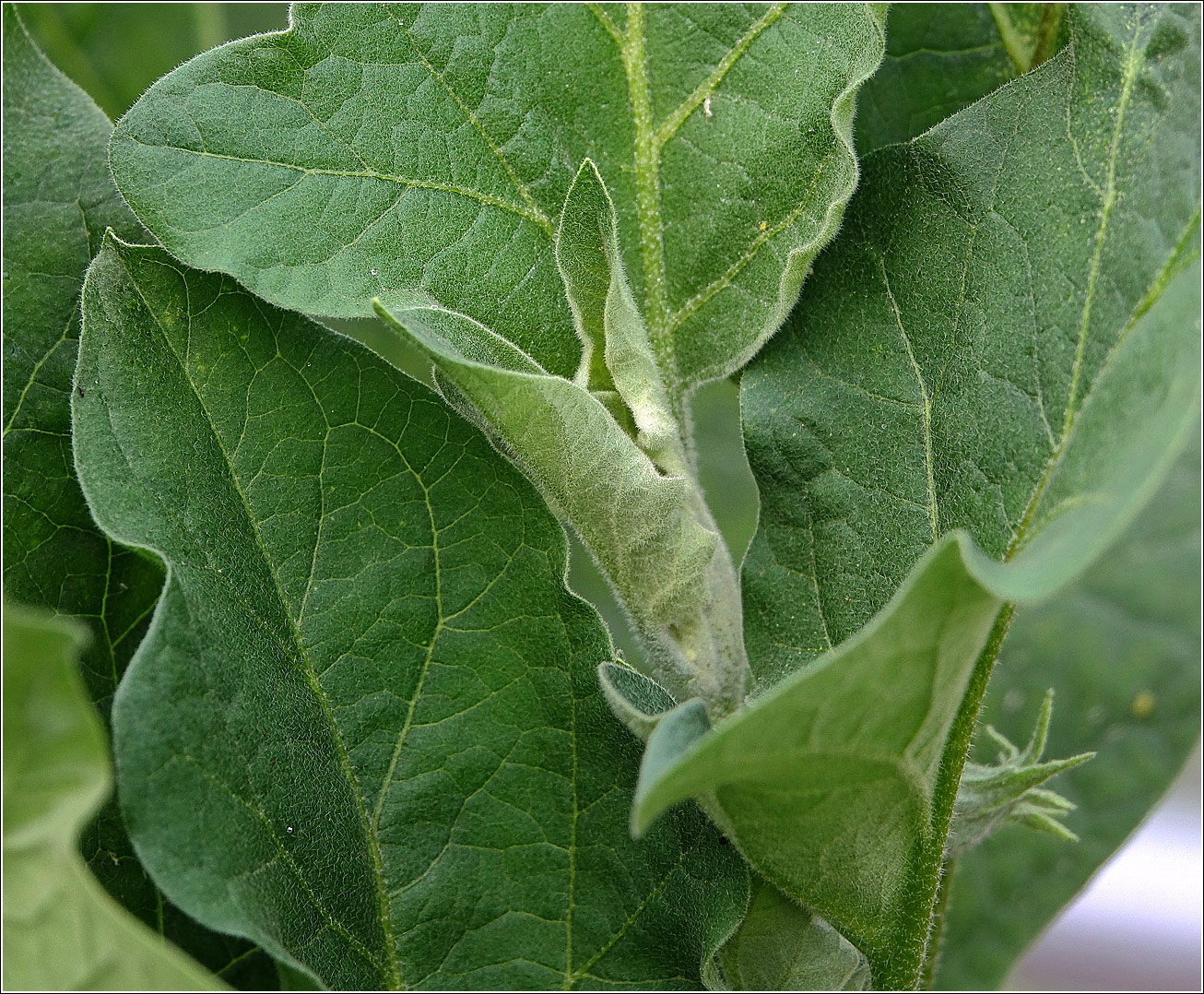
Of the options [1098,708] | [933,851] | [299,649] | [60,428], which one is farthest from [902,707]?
[1098,708]

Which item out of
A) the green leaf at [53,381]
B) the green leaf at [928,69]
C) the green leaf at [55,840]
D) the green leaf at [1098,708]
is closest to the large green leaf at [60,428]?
the green leaf at [53,381]

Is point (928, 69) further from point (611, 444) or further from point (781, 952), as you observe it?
point (781, 952)

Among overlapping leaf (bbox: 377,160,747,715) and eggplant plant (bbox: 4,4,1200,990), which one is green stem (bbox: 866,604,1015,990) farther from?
overlapping leaf (bbox: 377,160,747,715)

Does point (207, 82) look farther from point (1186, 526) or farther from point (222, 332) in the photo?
point (1186, 526)

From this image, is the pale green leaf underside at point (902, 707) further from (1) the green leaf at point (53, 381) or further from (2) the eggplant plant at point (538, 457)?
(1) the green leaf at point (53, 381)

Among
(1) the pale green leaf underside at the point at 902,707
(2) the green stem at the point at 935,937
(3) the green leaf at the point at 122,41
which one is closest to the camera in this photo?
(1) the pale green leaf underside at the point at 902,707

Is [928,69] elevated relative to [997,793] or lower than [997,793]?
elevated

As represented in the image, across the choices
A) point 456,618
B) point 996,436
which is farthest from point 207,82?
point 996,436
